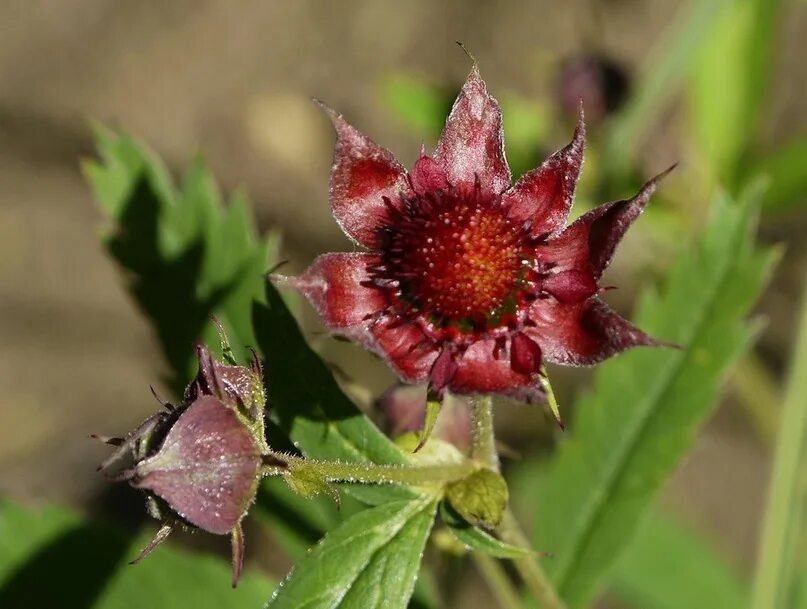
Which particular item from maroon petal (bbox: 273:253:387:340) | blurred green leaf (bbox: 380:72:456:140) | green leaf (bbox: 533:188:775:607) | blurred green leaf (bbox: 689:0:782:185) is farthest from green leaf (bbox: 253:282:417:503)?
blurred green leaf (bbox: 689:0:782:185)

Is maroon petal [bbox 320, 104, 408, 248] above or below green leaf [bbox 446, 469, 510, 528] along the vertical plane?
above

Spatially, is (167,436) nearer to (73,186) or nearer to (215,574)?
(215,574)

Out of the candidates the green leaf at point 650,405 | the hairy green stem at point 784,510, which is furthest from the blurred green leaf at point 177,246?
the hairy green stem at point 784,510

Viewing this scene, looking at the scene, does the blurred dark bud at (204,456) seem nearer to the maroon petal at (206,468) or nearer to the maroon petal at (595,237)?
the maroon petal at (206,468)

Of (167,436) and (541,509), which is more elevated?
(167,436)

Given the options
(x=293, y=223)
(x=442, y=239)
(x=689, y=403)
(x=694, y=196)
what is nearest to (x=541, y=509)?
(x=689, y=403)

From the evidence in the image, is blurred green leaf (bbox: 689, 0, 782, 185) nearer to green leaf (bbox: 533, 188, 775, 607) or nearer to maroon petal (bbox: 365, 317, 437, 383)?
green leaf (bbox: 533, 188, 775, 607)
